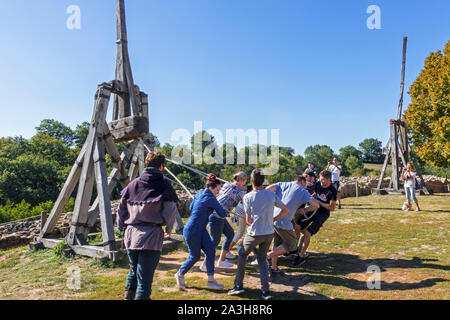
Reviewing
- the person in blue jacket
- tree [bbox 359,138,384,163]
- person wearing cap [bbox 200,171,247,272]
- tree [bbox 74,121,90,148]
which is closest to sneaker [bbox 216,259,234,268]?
person wearing cap [bbox 200,171,247,272]

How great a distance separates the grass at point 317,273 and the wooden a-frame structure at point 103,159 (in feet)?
1.39

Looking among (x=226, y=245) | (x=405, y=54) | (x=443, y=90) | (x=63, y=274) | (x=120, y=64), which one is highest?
(x=405, y=54)

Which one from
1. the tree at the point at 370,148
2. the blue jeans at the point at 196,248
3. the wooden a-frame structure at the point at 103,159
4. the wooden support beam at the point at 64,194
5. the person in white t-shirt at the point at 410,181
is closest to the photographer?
the blue jeans at the point at 196,248

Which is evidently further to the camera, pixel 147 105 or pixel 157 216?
pixel 147 105

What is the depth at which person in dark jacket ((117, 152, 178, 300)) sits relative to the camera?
330cm

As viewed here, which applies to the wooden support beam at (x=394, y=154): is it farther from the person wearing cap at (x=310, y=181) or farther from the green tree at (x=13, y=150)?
the green tree at (x=13, y=150)

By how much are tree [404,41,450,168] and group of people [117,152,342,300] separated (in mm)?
15894

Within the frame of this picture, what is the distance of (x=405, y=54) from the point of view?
684 inches

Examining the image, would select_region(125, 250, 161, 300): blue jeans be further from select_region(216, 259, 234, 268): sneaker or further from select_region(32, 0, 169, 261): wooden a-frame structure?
select_region(32, 0, 169, 261): wooden a-frame structure

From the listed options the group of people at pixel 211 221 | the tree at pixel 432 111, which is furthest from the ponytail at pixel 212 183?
the tree at pixel 432 111

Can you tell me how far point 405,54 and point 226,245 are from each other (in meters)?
17.3

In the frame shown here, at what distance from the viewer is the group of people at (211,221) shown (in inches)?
132
